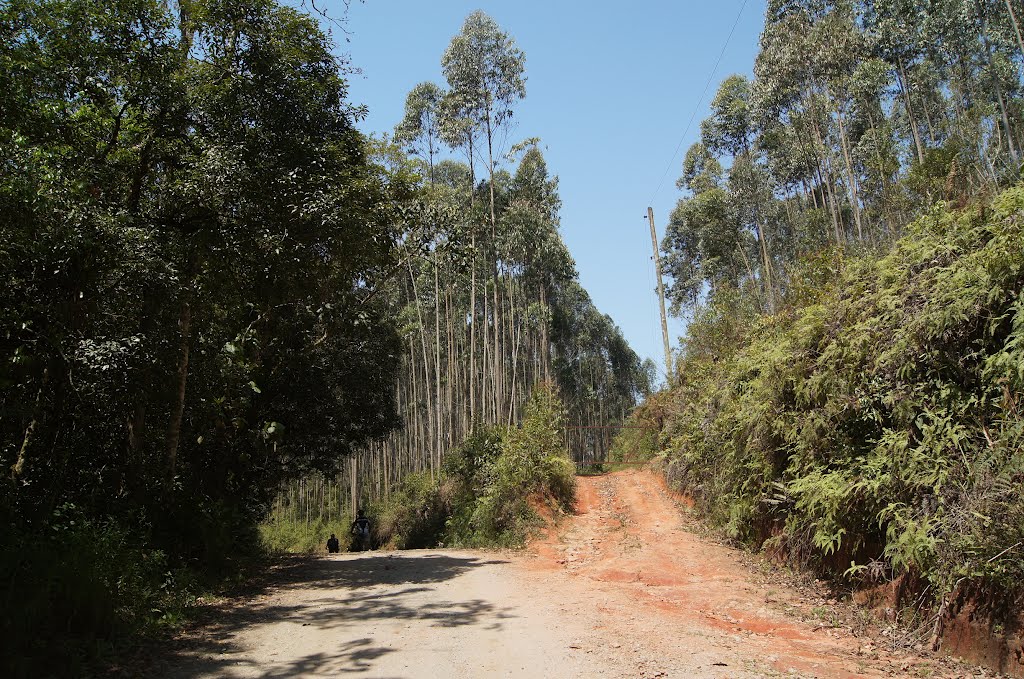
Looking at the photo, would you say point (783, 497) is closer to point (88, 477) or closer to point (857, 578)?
point (857, 578)

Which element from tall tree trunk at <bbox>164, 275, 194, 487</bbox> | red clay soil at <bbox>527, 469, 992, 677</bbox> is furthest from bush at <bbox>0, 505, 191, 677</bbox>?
red clay soil at <bbox>527, 469, 992, 677</bbox>

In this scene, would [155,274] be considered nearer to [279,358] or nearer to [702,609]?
[279,358]

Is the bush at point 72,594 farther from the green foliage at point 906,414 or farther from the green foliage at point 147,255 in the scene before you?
the green foliage at point 906,414

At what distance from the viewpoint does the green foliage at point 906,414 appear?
15.1ft

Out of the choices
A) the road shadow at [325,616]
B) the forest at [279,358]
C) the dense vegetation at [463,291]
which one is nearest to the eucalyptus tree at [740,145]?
the dense vegetation at [463,291]

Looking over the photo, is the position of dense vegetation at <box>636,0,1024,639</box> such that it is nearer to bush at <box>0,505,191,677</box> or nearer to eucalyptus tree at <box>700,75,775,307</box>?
bush at <box>0,505,191,677</box>

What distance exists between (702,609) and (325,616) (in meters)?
4.04

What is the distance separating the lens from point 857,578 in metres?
6.00

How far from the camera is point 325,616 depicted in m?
6.48

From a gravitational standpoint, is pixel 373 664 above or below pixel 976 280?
below

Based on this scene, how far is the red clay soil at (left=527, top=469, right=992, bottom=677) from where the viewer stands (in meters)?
4.48

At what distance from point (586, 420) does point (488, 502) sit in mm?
43884

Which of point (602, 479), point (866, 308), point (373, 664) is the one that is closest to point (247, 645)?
point (373, 664)

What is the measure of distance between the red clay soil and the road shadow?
62.5 inches
